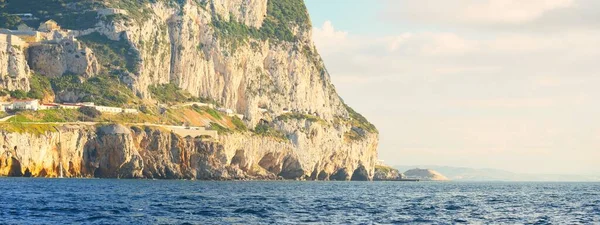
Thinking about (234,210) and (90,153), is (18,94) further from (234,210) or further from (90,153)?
(234,210)

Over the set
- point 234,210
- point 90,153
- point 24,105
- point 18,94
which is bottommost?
point 234,210

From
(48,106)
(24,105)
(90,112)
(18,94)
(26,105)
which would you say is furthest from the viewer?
(18,94)

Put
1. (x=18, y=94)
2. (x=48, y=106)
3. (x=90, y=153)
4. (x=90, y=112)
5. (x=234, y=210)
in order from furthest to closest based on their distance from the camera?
(x=18, y=94) < (x=90, y=112) < (x=48, y=106) < (x=90, y=153) < (x=234, y=210)

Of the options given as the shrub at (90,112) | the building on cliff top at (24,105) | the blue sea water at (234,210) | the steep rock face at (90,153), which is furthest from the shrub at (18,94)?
the blue sea water at (234,210)

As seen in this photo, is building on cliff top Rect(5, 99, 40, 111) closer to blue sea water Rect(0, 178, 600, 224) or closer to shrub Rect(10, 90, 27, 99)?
shrub Rect(10, 90, 27, 99)

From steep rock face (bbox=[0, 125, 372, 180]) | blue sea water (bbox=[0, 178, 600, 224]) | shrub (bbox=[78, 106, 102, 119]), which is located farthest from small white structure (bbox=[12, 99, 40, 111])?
blue sea water (bbox=[0, 178, 600, 224])

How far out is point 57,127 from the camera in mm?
180375

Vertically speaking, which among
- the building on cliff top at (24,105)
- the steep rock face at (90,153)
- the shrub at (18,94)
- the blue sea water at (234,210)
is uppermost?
the shrub at (18,94)

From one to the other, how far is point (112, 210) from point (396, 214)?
90.7ft

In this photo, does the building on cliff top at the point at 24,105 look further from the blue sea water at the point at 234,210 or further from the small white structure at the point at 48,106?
the blue sea water at the point at 234,210

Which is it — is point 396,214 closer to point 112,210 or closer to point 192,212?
point 192,212

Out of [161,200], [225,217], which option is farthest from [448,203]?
[225,217]

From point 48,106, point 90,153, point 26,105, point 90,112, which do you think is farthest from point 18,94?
point 90,153

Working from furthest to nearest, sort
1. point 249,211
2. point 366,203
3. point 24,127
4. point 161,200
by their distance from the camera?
point 24,127 → point 366,203 → point 161,200 → point 249,211
